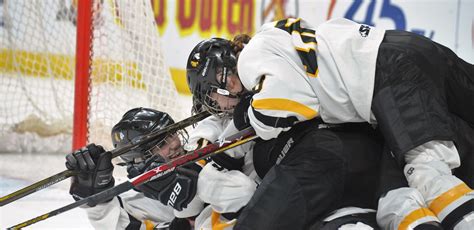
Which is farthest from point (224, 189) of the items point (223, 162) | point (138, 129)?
point (138, 129)

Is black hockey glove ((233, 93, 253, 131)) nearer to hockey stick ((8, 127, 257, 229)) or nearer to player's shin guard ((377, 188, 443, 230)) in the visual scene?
hockey stick ((8, 127, 257, 229))

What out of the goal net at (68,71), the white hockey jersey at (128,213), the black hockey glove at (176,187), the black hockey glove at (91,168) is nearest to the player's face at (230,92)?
the black hockey glove at (176,187)

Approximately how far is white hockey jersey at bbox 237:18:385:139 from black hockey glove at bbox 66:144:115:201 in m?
0.46

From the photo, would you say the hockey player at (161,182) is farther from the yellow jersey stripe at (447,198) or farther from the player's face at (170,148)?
the yellow jersey stripe at (447,198)

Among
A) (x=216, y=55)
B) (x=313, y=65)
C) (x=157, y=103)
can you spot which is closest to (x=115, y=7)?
(x=157, y=103)

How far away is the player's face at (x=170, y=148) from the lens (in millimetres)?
2459

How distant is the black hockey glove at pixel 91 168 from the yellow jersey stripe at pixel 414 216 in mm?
857

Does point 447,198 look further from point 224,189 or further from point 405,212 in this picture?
point 224,189

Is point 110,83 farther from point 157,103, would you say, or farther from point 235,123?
point 235,123

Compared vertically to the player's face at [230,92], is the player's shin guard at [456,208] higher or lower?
lower

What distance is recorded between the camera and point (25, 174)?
3.59 meters

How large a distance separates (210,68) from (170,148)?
0.38 meters

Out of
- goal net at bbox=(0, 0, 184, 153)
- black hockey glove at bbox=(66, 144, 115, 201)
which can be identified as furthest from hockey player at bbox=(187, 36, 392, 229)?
goal net at bbox=(0, 0, 184, 153)

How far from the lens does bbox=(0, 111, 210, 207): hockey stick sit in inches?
84.7
